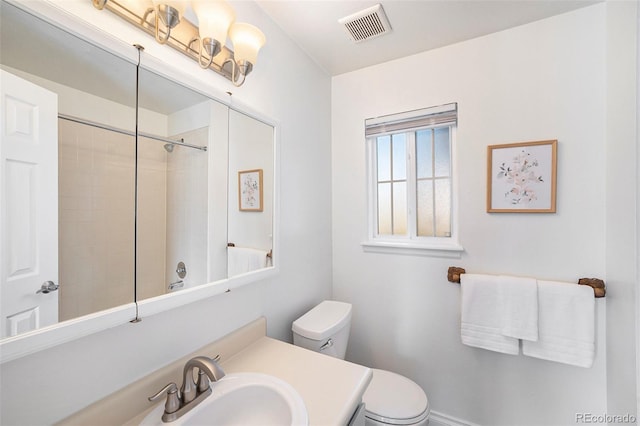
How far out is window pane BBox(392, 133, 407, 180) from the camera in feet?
5.81

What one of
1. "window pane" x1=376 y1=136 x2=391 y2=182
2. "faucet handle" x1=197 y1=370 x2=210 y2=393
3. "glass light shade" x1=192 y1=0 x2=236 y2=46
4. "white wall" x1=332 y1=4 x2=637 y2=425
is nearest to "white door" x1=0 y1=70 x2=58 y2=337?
"faucet handle" x1=197 y1=370 x2=210 y2=393

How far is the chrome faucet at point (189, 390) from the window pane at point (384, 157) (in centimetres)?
153

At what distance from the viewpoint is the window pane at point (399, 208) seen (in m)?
1.79

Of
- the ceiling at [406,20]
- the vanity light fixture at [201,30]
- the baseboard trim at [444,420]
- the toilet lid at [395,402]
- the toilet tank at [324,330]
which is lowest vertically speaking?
the baseboard trim at [444,420]

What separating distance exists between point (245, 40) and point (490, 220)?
1.54 m

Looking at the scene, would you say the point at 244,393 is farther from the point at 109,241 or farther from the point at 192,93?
the point at 192,93

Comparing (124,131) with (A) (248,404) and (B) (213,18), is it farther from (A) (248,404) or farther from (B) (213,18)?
(A) (248,404)

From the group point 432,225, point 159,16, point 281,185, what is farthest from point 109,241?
point 432,225

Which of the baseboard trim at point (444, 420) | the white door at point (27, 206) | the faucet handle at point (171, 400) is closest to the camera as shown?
the white door at point (27, 206)

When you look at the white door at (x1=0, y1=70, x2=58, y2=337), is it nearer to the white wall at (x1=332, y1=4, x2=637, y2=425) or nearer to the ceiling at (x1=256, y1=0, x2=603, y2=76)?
the ceiling at (x1=256, y1=0, x2=603, y2=76)

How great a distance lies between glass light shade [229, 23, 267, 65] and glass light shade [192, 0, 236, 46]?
0.05 metres

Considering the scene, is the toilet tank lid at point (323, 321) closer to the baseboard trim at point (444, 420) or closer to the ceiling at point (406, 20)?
the baseboard trim at point (444, 420)

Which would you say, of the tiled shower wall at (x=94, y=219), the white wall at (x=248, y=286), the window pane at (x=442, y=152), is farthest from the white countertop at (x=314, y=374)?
the window pane at (x=442, y=152)

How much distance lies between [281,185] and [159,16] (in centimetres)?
82
